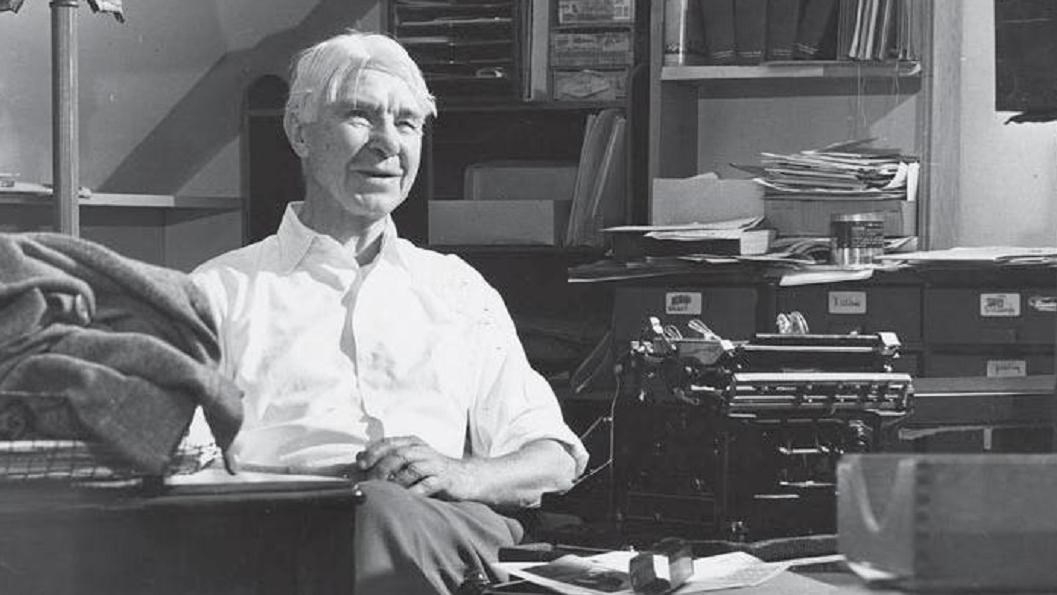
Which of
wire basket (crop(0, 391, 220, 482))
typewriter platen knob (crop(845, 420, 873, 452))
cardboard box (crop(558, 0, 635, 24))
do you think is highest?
cardboard box (crop(558, 0, 635, 24))

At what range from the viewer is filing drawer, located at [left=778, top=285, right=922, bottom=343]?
380cm

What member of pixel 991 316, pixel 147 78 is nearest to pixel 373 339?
pixel 991 316

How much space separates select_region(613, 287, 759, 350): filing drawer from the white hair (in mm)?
1214

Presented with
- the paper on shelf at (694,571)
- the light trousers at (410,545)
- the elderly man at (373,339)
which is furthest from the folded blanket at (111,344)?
the elderly man at (373,339)

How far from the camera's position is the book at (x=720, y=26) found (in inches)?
171

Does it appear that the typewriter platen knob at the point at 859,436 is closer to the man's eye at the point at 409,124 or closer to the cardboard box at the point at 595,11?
the man's eye at the point at 409,124

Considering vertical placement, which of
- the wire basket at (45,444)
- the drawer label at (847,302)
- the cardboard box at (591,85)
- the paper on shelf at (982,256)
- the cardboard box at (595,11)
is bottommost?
the wire basket at (45,444)

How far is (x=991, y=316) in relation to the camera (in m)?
3.73

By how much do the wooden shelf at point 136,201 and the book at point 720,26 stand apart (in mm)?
1410

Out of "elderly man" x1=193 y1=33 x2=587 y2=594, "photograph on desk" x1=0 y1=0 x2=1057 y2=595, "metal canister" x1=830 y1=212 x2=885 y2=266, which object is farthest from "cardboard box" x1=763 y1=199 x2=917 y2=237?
"elderly man" x1=193 y1=33 x2=587 y2=594

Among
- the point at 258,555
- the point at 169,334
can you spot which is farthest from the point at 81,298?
the point at 258,555

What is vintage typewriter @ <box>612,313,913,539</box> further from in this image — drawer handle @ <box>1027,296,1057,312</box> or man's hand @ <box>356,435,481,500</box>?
drawer handle @ <box>1027,296,1057,312</box>

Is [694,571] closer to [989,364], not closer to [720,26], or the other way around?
[989,364]

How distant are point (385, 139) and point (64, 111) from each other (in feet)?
2.23
